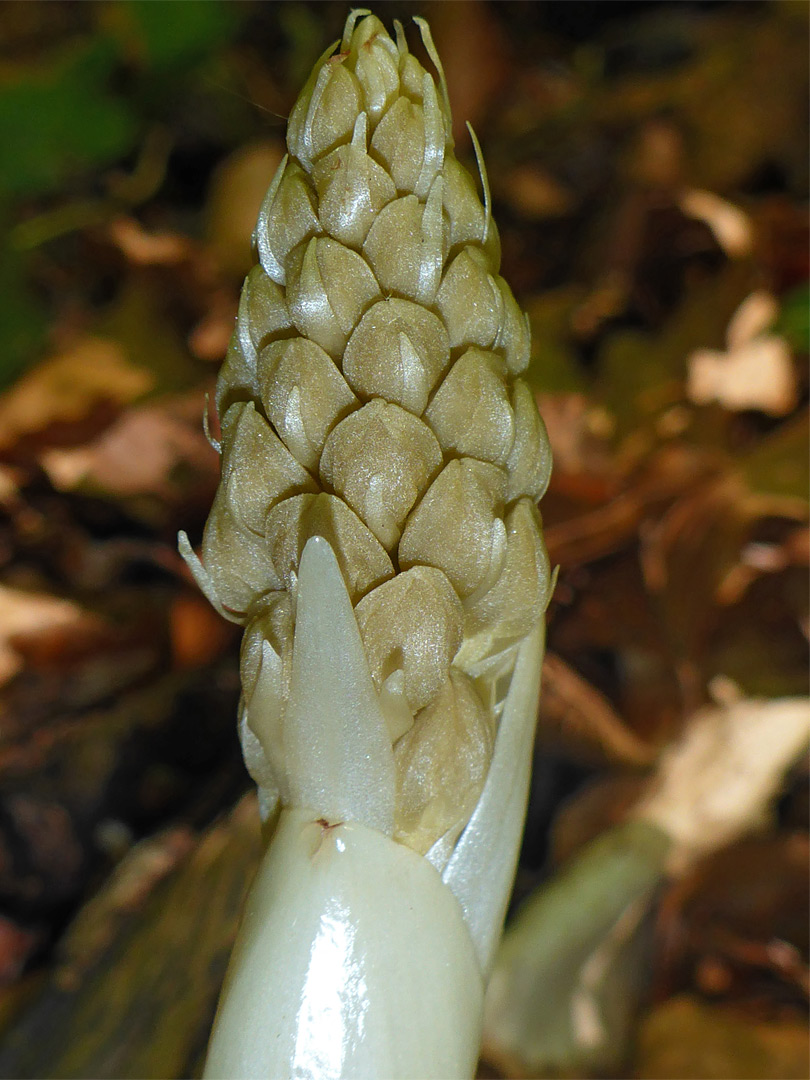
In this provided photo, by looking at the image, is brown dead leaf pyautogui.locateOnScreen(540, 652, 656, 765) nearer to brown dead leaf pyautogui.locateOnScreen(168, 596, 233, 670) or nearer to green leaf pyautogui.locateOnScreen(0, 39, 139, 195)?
brown dead leaf pyautogui.locateOnScreen(168, 596, 233, 670)

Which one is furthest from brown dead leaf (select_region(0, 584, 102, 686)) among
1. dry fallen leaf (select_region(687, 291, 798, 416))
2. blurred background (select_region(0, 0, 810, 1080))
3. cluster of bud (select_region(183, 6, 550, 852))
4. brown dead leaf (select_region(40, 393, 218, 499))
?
dry fallen leaf (select_region(687, 291, 798, 416))

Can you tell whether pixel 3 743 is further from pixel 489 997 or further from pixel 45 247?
pixel 45 247

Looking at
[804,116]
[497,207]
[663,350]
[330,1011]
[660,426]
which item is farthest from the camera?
[497,207]

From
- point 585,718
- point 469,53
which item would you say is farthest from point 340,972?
point 469,53

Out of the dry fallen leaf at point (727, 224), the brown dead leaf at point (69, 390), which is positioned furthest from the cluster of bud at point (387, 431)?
the dry fallen leaf at point (727, 224)

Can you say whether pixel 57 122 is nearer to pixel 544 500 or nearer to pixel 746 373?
pixel 544 500

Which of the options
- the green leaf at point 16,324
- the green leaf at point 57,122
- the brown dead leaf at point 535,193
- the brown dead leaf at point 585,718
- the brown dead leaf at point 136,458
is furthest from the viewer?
the brown dead leaf at point 535,193

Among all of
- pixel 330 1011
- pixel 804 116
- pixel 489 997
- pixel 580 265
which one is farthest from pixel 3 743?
pixel 804 116

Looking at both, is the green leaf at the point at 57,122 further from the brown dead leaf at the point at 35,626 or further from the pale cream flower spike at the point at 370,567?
the pale cream flower spike at the point at 370,567
